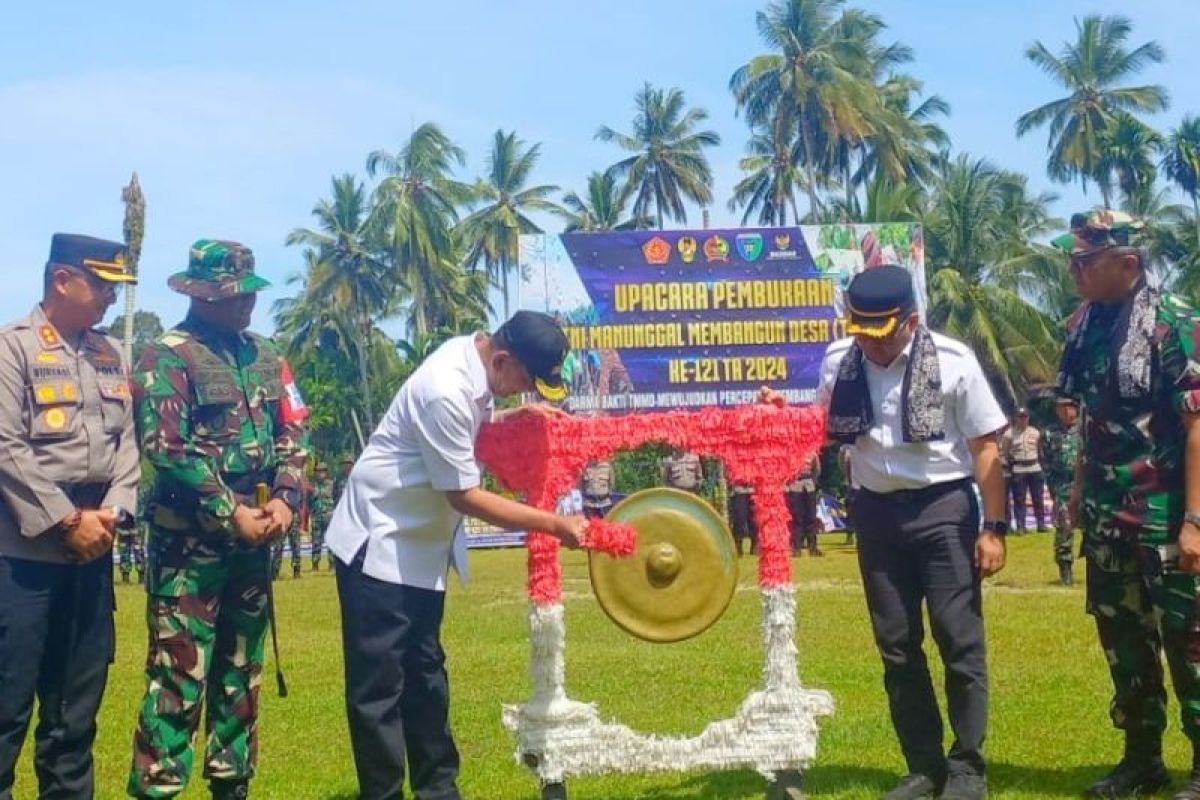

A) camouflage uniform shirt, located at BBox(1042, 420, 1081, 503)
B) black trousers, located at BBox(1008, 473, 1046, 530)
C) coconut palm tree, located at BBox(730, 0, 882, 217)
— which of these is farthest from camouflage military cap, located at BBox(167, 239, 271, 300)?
coconut palm tree, located at BBox(730, 0, 882, 217)

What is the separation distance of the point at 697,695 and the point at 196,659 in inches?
155

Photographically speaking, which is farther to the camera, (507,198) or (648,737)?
(507,198)

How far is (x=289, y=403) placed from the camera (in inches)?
213

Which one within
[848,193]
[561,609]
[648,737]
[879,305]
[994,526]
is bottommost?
[648,737]

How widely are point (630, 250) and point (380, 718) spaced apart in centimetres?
1271

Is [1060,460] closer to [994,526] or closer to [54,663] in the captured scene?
[994,526]

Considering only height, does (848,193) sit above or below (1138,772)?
above

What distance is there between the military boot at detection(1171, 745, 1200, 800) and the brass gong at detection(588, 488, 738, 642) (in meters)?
1.86

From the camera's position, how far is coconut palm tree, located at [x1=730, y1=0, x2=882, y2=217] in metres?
43.3

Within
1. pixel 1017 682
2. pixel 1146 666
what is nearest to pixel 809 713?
pixel 1146 666

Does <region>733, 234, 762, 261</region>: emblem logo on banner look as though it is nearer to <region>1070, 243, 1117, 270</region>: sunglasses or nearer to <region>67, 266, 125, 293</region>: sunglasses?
<region>1070, 243, 1117, 270</region>: sunglasses

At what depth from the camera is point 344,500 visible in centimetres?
499

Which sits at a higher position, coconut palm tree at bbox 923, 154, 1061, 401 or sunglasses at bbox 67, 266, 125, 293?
coconut palm tree at bbox 923, 154, 1061, 401

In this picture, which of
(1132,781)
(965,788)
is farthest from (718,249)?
(965,788)
